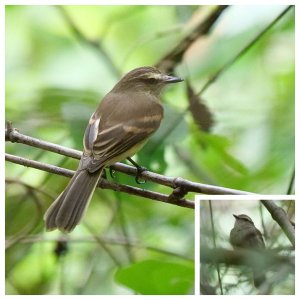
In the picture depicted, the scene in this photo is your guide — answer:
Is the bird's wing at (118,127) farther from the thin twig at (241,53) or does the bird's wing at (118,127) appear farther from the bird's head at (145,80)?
the thin twig at (241,53)

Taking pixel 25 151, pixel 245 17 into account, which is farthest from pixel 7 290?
pixel 245 17

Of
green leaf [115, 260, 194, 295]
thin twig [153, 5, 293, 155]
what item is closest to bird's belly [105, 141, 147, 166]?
thin twig [153, 5, 293, 155]

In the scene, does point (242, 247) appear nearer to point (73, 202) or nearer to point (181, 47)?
point (73, 202)

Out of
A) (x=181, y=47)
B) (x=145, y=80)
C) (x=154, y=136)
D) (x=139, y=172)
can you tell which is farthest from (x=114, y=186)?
(x=181, y=47)

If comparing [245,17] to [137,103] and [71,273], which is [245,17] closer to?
[137,103]

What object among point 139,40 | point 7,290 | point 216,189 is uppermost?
point 139,40

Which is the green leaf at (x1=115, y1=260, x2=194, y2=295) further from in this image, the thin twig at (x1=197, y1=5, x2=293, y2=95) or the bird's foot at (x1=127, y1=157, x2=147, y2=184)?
the thin twig at (x1=197, y1=5, x2=293, y2=95)

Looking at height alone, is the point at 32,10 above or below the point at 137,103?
above
